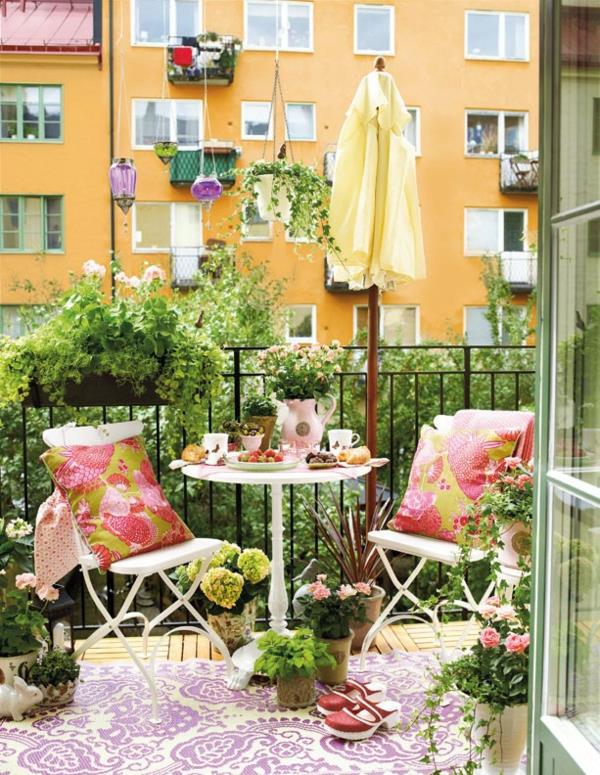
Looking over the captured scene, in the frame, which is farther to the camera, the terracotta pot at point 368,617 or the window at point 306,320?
the window at point 306,320

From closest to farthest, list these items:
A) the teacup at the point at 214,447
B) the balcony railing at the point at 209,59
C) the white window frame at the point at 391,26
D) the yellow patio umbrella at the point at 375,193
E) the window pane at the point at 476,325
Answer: the teacup at the point at 214,447 → the yellow patio umbrella at the point at 375,193 → the balcony railing at the point at 209,59 → the white window frame at the point at 391,26 → the window pane at the point at 476,325

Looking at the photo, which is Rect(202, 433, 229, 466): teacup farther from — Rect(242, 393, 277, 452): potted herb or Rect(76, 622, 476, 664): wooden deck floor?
Rect(76, 622, 476, 664): wooden deck floor

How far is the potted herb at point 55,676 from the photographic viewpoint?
298 cm

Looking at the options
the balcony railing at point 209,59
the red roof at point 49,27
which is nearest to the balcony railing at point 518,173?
the balcony railing at point 209,59

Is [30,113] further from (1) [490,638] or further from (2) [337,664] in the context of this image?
(1) [490,638]

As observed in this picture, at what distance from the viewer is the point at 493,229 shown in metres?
15.4

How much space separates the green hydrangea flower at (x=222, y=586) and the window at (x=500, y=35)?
44.3 feet

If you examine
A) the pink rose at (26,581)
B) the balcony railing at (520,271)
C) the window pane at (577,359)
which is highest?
the balcony railing at (520,271)

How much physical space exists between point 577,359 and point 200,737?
A: 69.5 inches

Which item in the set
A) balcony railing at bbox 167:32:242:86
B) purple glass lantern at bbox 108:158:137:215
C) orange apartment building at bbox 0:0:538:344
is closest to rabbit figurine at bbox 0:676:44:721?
purple glass lantern at bbox 108:158:137:215

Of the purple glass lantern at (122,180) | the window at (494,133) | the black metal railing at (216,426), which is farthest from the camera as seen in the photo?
the window at (494,133)

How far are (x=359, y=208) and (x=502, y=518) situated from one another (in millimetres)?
1584

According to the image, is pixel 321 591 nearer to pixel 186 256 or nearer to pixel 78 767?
pixel 78 767

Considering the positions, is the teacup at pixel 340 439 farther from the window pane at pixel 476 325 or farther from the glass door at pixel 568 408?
the window pane at pixel 476 325
